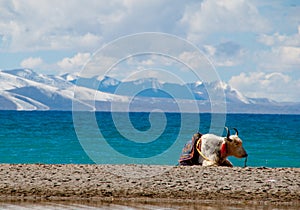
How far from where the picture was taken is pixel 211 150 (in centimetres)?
1736

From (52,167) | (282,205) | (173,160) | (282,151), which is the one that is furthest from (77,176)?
(282,151)

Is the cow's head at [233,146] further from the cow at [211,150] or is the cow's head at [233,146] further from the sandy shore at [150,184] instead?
the sandy shore at [150,184]

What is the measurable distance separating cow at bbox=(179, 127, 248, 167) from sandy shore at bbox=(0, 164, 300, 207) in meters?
0.84

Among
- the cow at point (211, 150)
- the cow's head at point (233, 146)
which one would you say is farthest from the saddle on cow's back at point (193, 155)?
the cow's head at point (233, 146)

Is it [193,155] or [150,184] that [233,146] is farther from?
[150,184]

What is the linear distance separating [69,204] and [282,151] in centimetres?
2452

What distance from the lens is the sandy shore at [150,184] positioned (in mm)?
13484

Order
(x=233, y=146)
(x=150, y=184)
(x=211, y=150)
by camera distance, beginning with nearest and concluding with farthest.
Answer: (x=150, y=184), (x=211, y=150), (x=233, y=146)

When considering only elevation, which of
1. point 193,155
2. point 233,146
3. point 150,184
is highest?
point 233,146

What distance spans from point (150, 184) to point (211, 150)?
10.8 feet

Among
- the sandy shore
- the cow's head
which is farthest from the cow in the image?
the sandy shore

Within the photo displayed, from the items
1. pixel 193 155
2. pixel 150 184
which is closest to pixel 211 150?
pixel 193 155

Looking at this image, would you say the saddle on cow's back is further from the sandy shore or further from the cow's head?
the sandy shore

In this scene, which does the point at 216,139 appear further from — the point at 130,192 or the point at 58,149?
the point at 58,149
